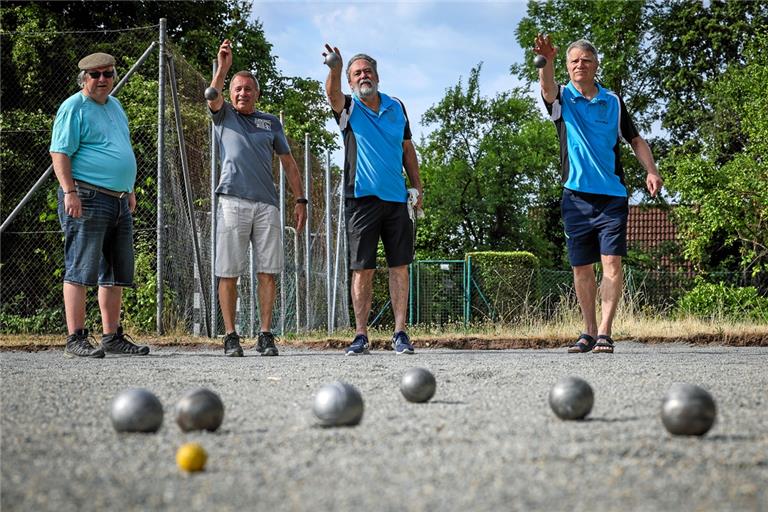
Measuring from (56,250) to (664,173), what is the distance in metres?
16.4

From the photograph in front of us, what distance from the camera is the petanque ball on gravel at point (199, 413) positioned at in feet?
8.91

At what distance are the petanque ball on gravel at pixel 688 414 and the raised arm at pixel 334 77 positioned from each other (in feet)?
12.1

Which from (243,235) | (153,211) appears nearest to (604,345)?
(243,235)

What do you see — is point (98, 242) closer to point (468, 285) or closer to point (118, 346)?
point (118, 346)

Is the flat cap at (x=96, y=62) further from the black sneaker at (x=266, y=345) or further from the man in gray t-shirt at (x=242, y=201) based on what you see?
the black sneaker at (x=266, y=345)

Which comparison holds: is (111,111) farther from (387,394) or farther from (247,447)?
(247,447)

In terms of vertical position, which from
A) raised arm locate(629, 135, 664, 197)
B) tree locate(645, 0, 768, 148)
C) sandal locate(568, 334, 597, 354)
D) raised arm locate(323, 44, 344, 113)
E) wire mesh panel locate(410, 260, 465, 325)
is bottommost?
sandal locate(568, 334, 597, 354)

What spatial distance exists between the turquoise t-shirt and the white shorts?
68cm

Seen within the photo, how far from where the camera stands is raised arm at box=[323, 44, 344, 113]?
5867mm

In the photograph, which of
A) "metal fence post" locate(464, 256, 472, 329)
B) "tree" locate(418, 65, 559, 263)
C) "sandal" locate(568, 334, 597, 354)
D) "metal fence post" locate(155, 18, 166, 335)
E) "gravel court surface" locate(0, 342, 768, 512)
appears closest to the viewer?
"gravel court surface" locate(0, 342, 768, 512)

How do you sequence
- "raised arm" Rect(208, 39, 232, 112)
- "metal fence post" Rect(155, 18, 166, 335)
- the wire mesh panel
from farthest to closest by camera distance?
the wire mesh panel < "metal fence post" Rect(155, 18, 166, 335) < "raised arm" Rect(208, 39, 232, 112)

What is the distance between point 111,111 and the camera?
600 cm

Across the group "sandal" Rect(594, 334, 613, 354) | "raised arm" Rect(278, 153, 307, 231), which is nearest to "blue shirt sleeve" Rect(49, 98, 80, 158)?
"raised arm" Rect(278, 153, 307, 231)

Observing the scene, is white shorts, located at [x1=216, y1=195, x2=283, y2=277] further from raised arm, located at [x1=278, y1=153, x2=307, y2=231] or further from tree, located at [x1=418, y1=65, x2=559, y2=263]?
tree, located at [x1=418, y1=65, x2=559, y2=263]
